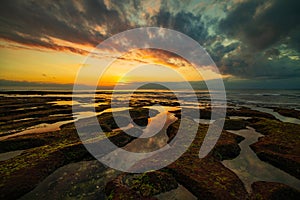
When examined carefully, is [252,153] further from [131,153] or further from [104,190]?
[104,190]

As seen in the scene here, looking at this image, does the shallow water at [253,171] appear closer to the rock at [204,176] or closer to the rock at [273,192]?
the rock at [273,192]

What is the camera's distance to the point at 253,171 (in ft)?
36.4

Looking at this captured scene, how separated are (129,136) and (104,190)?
943 cm

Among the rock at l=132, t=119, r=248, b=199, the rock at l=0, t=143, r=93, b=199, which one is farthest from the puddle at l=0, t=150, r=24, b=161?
the rock at l=132, t=119, r=248, b=199

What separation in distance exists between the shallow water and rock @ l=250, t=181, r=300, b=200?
0.46 m

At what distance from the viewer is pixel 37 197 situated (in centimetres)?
841

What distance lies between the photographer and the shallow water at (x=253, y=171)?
32.3 feet

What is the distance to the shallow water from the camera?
9836mm

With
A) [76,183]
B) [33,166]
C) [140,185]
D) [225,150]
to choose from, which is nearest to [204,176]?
[140,185]

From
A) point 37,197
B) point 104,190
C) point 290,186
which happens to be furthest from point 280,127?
point 37,197

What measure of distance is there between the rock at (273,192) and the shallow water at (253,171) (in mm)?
463

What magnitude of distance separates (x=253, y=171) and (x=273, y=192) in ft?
8.98

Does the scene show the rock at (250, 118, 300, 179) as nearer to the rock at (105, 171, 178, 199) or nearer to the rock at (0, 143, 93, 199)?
the rock at (105, 171, 178, 199)

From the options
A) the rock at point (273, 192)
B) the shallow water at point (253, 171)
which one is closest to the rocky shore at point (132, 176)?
the rock at point (273, 192)
